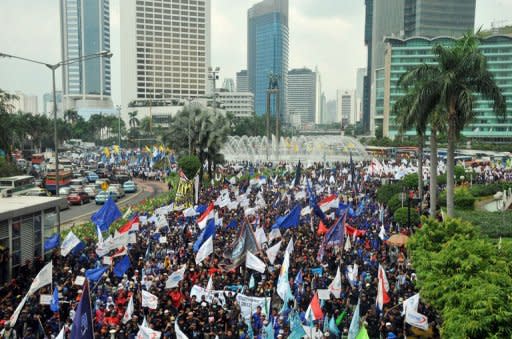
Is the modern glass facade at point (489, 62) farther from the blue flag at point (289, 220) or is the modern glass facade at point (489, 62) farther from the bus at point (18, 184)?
the blue flag at point (289, 220)

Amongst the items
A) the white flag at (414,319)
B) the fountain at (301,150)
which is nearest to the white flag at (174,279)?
the white flag at (414,319)

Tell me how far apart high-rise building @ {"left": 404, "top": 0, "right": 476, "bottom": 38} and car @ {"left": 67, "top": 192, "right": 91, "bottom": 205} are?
134048 millimetres

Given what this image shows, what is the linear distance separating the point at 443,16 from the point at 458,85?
146241 mm

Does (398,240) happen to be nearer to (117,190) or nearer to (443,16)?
(117,190)

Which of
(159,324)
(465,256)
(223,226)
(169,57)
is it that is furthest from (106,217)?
(169,57)

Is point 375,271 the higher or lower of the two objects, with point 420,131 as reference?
lower

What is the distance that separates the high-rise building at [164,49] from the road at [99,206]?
368 ft

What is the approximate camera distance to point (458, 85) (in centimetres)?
2094

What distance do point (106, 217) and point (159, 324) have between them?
877cm

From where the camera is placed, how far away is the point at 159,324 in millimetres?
12656

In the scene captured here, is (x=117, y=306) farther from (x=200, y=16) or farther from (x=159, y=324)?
(x=200, y=16)

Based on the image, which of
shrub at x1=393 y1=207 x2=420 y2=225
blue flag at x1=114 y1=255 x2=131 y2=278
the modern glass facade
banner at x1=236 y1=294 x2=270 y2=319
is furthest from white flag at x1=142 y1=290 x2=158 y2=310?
the modern glass facade

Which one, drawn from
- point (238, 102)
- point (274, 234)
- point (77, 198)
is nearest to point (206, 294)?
point (274, 234)

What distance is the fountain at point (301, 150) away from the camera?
2805 inches
